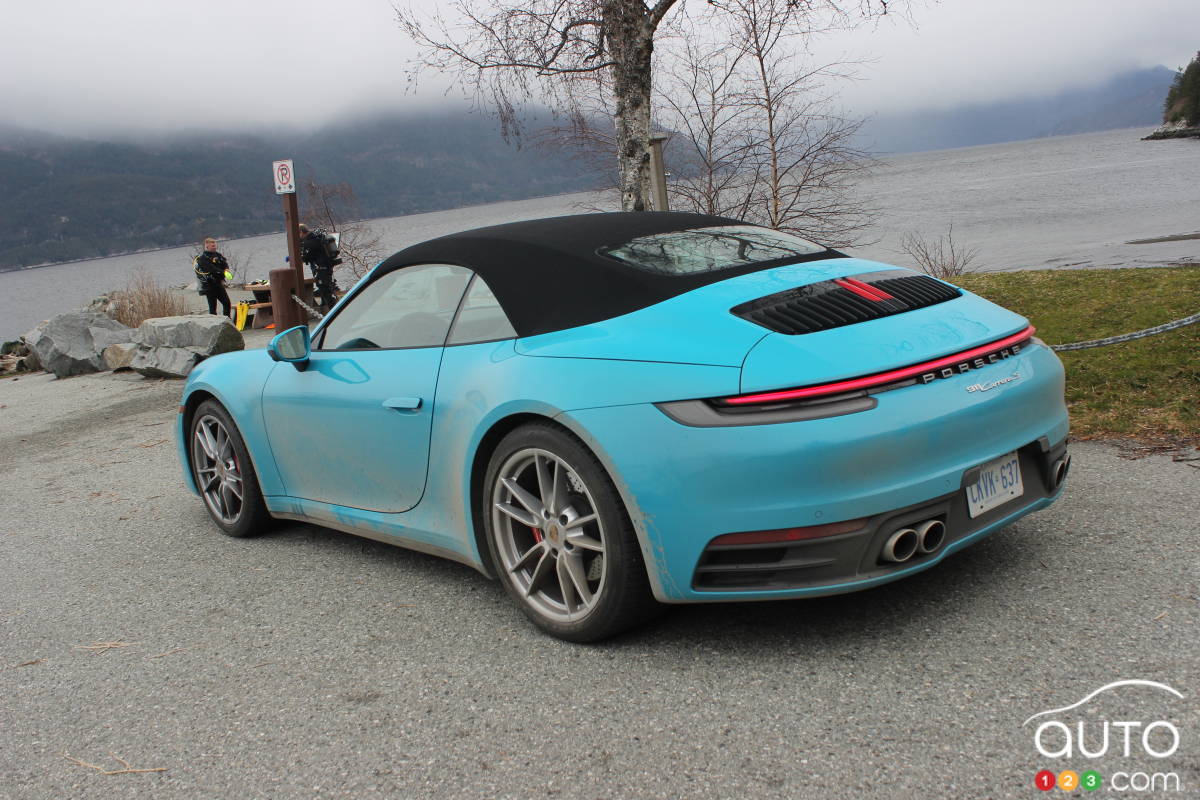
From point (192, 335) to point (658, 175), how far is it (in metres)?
7.72

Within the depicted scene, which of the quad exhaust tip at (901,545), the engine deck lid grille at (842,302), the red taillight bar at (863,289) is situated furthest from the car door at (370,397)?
the quad exhaust tip at (901,545)

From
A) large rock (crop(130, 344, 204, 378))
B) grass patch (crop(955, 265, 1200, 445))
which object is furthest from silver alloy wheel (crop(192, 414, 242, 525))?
large rock (crop(130, 344, 204, 378))

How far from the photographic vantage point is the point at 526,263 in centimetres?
350

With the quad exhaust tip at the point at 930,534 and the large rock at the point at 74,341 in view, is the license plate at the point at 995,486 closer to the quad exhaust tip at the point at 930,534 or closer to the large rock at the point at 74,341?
the quad exhaust tip at the point at 930,534

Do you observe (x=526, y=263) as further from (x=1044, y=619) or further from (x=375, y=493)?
(x=1044, y=619)

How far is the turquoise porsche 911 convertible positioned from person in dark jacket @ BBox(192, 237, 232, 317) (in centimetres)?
1685

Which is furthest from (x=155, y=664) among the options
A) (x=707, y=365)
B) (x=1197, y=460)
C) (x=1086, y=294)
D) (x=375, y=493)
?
(x=1086, y=294)

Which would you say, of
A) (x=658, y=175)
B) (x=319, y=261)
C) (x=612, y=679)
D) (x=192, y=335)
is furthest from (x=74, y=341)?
(x=612, y=679)

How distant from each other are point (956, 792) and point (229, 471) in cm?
392

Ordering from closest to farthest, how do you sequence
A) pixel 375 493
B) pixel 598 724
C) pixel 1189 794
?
pixel 1189 794 → pixel 598 724 → pixel 375 493

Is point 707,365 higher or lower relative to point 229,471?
higher

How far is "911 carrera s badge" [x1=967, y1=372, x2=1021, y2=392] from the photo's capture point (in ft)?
9.35

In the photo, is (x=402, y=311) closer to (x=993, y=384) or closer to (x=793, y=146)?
(x=993, y=384)

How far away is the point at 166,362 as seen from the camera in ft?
44.2
